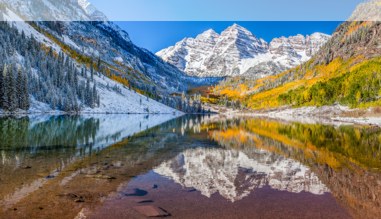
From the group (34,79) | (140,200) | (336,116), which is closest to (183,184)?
(140,200)

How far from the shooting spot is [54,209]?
44.8 feet

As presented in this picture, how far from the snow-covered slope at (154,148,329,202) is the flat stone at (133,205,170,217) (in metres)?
3.71

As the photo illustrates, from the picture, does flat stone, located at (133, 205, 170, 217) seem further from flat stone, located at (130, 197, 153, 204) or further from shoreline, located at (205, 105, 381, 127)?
shoreline, located at (205, 105, 381, 127)

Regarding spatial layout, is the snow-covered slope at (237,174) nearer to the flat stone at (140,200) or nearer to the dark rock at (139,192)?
the dark rock at (139,192)

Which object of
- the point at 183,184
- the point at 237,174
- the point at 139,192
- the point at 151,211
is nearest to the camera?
the point at 151,211

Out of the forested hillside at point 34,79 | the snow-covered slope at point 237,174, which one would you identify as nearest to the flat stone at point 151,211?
the snow-covered slope at point 237,174

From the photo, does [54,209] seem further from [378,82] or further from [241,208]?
[378,82]

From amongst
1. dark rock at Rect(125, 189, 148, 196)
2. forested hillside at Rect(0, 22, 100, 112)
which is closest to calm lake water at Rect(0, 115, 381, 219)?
dark rock at Rect(125, 189, 148, 196)

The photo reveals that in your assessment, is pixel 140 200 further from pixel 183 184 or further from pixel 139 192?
pixel 183 184

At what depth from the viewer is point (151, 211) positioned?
45.0 ft

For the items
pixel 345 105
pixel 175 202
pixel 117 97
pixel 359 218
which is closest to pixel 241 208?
pixel 175 202

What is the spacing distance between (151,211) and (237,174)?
1059cm

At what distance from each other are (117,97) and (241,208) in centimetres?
18646

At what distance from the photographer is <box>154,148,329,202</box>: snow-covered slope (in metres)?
18.6
